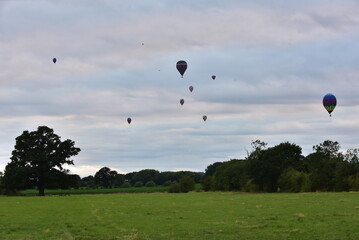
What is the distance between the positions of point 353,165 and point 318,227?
73860mm

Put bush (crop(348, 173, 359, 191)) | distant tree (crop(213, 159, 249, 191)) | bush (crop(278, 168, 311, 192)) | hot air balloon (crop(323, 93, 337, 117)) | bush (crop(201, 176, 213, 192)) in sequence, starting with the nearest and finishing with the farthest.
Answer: hot air balloon (crop(323, 93, 337, 117))
bush (crop(348, 173, 359, 191))
bush (crop(278, 168, 311, 192))
distant tree (crop(213, 159, 249, 191))
bush (crop(201, 176, 213, 192))

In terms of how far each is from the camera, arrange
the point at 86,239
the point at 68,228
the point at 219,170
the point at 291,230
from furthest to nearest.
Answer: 1. the point at 219,170
2. the point at 68,228
3. the point at 291,230
4. the point at 86,239

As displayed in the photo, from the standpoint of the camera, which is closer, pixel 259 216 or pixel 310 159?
pixel 259 216

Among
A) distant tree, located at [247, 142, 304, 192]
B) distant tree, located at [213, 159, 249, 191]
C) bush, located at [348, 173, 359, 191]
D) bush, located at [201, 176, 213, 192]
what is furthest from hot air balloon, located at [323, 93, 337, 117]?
bush, located at [201, 176, 213, 192]

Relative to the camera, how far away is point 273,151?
116m

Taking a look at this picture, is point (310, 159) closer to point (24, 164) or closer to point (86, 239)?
point (24, 164)

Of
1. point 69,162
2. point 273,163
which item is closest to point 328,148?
point 273,163

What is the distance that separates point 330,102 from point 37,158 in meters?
61.6

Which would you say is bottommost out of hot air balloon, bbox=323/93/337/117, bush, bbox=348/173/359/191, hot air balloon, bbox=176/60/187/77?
bush, bbox=348/173/359/191

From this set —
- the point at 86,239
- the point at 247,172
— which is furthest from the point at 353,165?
the point at 86,239

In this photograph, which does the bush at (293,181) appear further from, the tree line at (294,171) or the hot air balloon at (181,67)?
the hot air balloon at (181,67)

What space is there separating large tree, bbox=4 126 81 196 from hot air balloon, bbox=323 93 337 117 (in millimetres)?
57752

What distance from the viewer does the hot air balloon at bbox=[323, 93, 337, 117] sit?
81.1 m

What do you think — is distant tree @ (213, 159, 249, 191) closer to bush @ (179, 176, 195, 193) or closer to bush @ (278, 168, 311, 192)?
bush @ (179, 176, 195, 193)
